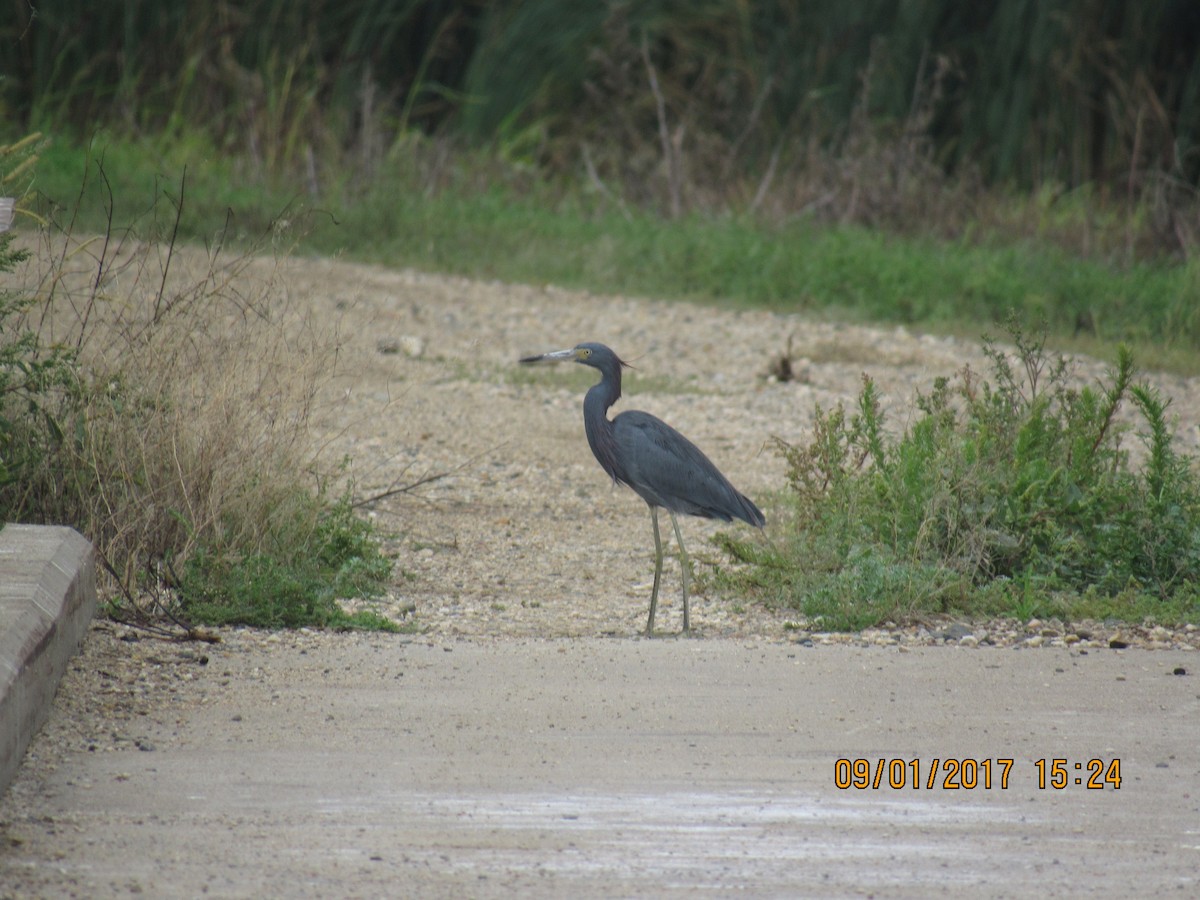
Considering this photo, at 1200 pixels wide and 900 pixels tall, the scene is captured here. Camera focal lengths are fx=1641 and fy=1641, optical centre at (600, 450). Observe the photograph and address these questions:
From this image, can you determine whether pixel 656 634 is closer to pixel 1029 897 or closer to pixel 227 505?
pixel 227 505

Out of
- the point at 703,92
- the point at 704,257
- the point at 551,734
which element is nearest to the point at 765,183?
the point at 704,257

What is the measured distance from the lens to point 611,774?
4172 millimetres

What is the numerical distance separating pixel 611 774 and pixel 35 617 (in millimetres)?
1567

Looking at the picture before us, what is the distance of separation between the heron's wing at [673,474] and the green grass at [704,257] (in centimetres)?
588

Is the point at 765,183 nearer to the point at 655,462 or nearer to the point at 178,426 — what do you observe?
the point at 655,462

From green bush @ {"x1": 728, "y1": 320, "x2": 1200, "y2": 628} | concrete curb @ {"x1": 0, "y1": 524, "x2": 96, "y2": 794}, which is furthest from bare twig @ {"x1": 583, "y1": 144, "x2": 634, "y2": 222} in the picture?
concrete curb @ {"x1": 0, "y1": 524, "x2": 96, "y2": 794}

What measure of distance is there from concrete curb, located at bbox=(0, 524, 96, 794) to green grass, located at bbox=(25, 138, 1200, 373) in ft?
22.6

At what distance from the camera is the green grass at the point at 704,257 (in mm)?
12055

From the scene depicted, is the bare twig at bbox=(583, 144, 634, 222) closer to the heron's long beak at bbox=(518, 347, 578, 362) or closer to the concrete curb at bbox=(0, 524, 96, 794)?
the heron's long beak at bbox=(518, 347, 578, 362)

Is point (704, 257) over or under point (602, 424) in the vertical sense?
under

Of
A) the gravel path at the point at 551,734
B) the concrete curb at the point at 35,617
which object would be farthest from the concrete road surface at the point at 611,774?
the concrete curb at the point at 35,617

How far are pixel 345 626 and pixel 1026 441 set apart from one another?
271 centimetres

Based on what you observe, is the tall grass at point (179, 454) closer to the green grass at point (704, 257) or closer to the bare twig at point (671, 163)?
the green grass at point (704, 257)

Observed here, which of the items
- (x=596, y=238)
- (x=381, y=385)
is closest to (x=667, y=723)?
(x=381, y=385)
